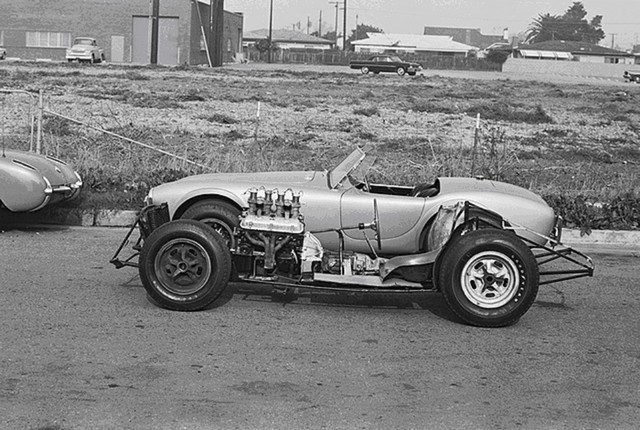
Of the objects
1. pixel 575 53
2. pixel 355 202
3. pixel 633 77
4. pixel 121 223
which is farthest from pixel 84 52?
pixel 575 53

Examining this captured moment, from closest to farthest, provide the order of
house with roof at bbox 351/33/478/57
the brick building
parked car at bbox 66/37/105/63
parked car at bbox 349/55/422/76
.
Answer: parked car at bbox 66/37/105/63 < parked car at bbox 349/55/422/76 < the brick building < house with roof at bbox 351/33/478/57

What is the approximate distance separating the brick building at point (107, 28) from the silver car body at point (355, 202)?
7028 centimetres

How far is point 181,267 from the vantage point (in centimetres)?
748

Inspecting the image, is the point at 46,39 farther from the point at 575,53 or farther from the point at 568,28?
the point at 568,28

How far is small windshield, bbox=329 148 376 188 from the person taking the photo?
820cm

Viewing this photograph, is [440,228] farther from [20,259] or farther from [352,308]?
[20,259]

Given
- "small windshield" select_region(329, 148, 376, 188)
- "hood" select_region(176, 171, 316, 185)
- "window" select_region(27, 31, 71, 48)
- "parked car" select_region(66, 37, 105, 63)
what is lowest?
"hood" select_region(176, 171, 316, 185)

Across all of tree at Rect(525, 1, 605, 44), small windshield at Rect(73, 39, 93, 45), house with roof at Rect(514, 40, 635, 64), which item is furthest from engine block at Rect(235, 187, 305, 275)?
tree at Rect(525, 1, 605, 44)

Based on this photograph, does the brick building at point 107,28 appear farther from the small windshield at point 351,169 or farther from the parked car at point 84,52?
the small windshield at point 351,169

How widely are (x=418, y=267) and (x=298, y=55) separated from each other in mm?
96237

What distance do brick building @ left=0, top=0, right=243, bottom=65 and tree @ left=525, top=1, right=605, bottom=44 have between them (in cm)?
11505

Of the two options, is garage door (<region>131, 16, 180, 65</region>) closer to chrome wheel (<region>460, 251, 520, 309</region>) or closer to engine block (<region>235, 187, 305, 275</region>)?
engine block (<region>235, 187, 305, 275</region>)

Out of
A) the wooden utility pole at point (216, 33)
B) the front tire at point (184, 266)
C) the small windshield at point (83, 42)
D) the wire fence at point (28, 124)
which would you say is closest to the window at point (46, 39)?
the wooden utility pole at point (216, 33)

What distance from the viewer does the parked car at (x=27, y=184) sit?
1005 cm
